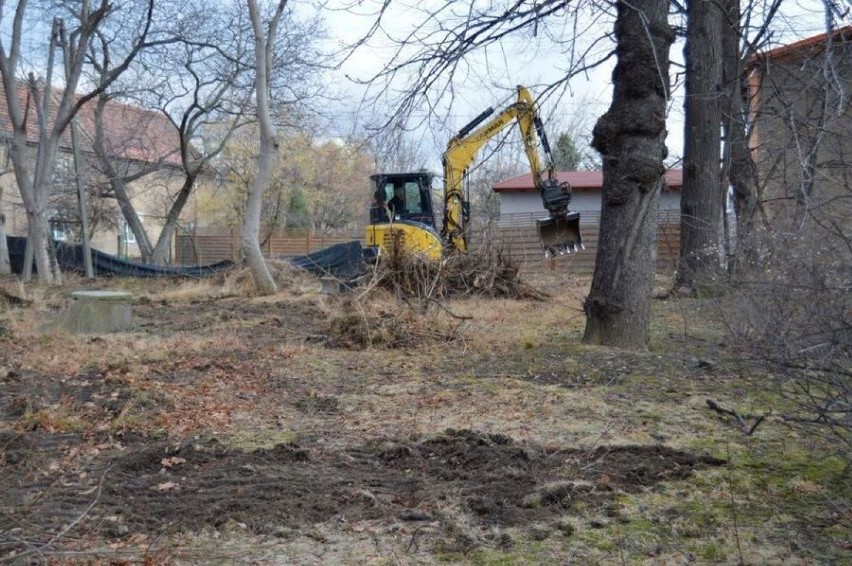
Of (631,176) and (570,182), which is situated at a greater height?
(570,182)

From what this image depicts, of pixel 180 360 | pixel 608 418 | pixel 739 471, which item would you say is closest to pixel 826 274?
pixel 739 471

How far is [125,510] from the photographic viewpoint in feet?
14.0

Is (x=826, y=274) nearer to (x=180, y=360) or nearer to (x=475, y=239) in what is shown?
(x=180, y=360)

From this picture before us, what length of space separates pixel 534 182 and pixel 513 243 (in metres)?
1.61

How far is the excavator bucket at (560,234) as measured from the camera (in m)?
15.9

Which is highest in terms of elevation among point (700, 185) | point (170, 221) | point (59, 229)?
point (700, 185)

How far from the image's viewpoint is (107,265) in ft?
85.9

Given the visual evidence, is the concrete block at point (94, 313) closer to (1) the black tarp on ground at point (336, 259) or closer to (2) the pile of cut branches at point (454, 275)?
(2) the pile of cut branches at point (454, 275)

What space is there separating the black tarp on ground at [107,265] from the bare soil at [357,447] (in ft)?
Answer: 44.5

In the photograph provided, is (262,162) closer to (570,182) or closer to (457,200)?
(457,200)

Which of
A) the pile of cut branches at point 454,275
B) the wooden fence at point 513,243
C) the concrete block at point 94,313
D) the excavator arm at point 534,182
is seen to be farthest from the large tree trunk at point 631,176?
the concrete block at point 94,313

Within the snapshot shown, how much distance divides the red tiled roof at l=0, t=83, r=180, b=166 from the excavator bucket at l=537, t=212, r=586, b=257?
15.7 metres

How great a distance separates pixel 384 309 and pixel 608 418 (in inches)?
185

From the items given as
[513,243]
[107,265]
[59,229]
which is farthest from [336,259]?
[59,229]
